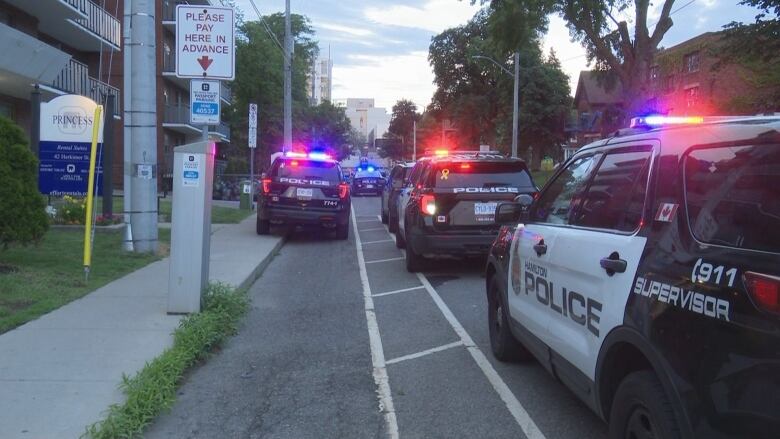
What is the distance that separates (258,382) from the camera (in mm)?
5324

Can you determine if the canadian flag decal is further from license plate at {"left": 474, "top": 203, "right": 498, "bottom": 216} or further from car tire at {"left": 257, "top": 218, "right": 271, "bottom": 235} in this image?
car tire at {"left": 257, "top": 218, "right": 271, "bottom": 235}

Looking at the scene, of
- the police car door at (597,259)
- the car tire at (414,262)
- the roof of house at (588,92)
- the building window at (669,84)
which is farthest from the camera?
the roof of house at (588,92)

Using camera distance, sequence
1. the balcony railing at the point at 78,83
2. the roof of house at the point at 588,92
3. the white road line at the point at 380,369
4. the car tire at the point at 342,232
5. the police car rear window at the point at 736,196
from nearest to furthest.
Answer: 1. the police car rear window at the point at 736,196
2. the white road line at the point at 380,369
3. the car tire at the point at 342,232
4. the balcony railing at the point at 78,83
5. the roof of house at the point at 588,92

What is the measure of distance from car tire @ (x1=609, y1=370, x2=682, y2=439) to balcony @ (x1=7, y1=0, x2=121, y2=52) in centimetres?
2141

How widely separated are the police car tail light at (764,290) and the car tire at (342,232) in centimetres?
1242

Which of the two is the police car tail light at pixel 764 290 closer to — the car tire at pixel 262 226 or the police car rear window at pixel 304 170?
the police car rear window at pixel 304 170

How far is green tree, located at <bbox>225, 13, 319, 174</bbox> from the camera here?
5103cm

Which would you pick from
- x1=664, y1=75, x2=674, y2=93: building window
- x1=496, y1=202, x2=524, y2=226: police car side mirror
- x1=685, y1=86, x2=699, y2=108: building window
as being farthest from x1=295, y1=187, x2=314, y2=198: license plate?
x1=664, y1=75, x2=674, y2=93: building window

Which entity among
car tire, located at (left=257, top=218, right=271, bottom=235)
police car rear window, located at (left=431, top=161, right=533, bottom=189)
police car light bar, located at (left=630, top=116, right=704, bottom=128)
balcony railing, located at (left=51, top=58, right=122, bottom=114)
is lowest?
car tire, located at (left=257, top=218, right=271, bottom=235)

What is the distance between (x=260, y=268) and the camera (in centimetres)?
1062

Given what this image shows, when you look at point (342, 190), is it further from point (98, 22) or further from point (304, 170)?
point (98, 22)

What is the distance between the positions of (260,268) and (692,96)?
30717 millimetres

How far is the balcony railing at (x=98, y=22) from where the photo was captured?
22591 mm

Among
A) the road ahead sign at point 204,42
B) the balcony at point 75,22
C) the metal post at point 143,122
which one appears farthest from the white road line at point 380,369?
the balcony at point 75,22
